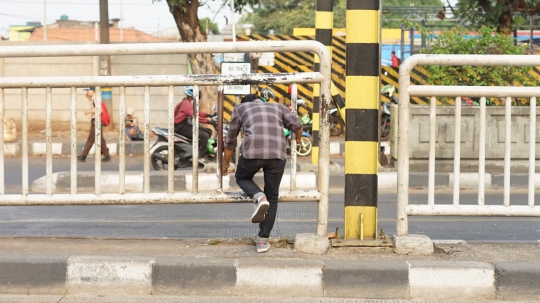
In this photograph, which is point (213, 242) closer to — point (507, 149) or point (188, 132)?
point (507, 149)

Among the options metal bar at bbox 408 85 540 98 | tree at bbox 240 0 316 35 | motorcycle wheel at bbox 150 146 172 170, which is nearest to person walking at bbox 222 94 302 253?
metal bar at bbox 408 85 540 98

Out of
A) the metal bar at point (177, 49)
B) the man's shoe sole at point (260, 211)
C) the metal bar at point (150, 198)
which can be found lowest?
the man's shoe sole at point (260, 211)

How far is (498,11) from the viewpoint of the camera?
20297 mm

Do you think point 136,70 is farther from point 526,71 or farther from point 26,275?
Result: point 26,275

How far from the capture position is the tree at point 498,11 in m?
20.1

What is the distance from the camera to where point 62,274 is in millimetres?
5570

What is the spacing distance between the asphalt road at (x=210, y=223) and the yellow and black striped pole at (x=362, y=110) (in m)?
1.52

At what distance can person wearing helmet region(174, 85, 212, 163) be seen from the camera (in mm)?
12859

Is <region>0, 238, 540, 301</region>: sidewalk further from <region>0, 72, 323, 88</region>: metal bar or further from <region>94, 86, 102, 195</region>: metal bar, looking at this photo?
<region>0, 72, 323, 88</region>: metal bar

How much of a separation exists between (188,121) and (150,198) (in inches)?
287

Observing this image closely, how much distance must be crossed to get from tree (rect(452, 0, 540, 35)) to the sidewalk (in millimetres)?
14653

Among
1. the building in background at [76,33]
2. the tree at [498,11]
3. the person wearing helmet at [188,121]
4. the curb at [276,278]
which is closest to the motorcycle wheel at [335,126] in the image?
the tree at [498,11]

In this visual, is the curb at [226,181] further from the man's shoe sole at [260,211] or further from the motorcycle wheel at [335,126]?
the motorcycle wheel at [335,126]

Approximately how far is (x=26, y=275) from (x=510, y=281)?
307cm
